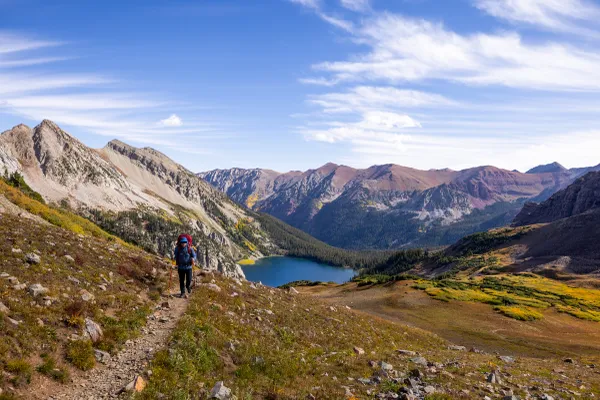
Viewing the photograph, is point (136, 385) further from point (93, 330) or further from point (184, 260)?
point (184, 260)

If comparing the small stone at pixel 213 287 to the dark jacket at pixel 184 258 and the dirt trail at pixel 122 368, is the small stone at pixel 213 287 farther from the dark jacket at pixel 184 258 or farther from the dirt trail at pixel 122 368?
the dirt trail at pixel 122 368

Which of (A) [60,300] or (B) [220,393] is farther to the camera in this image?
(A) [60,300]

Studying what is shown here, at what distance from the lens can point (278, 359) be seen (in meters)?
15.2

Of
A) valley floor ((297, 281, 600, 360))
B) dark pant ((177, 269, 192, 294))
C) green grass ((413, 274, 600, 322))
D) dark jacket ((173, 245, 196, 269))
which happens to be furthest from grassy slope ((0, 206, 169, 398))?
green grass ((413, 274, 600, 322))

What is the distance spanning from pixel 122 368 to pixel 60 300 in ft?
15.0

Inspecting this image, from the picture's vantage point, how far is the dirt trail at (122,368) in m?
10.1

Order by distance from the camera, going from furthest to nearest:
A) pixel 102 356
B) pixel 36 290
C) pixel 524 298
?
pixel 524 298 → pixel 36 290 → pixel 102 356

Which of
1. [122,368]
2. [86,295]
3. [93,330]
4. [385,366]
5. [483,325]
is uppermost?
[86,295]

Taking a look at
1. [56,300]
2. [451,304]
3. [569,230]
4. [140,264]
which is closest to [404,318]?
[451,304]

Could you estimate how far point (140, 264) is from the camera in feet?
76.8

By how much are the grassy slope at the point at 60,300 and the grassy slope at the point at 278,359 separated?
267 centimetres

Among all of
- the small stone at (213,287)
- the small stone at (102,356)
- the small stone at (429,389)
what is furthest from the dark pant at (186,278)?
the small stone at (429,389)

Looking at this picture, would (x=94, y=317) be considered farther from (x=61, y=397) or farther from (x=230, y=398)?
(x=230, y=398)

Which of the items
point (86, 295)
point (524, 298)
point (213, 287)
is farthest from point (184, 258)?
point (524, 298)
